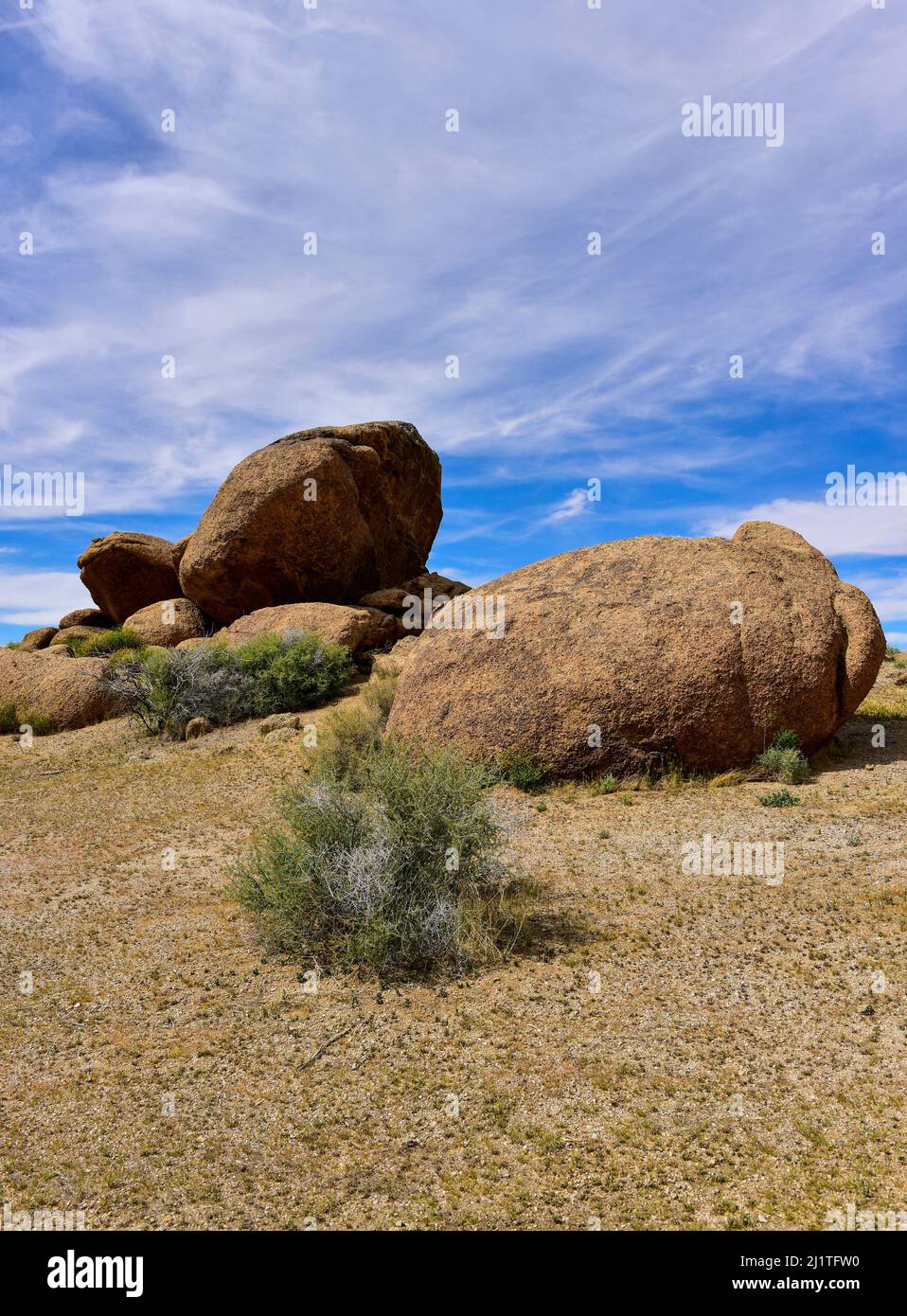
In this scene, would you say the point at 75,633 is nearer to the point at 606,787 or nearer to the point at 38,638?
the point at 38,638

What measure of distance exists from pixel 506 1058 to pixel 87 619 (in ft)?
89.0

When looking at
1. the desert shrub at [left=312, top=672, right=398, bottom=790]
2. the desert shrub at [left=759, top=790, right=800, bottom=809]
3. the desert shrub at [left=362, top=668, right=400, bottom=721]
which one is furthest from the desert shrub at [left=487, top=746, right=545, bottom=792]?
the desert shrub at [left=362, top=668, right=400, bottom=721]

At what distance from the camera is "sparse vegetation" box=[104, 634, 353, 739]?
16.6 meters

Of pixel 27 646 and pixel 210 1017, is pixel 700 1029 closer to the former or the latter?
pixel 210 1017

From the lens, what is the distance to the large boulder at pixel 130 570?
2723 cm

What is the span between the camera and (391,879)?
697 centimetres

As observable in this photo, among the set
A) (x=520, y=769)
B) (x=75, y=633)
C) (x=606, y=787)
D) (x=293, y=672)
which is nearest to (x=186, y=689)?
(x=293, y=672)

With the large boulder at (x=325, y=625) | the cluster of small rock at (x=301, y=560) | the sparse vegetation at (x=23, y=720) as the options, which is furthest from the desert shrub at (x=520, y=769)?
the sparse vegetation at (x=23, y=720)

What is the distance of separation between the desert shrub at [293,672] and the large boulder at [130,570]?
11022 millimetres

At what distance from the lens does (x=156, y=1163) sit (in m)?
4.53

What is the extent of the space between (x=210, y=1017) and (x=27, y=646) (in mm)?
25276

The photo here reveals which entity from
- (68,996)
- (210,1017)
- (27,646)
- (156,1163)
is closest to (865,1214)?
(156,1163)

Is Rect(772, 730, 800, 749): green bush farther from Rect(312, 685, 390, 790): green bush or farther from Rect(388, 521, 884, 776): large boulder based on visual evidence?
Rect(312, 685, 390, 790): green bush

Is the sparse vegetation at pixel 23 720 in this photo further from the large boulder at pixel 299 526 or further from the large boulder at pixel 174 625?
the large boulder at pixel 299 526
